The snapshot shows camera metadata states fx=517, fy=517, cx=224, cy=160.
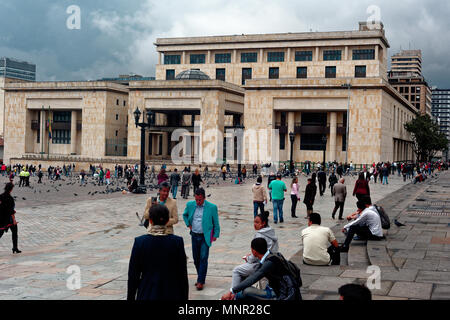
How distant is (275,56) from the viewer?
72562 millimetres

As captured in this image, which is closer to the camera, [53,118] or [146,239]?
[146,239]

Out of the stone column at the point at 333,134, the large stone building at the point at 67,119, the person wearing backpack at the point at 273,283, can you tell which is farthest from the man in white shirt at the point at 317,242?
the large stone building at the point at 67,119

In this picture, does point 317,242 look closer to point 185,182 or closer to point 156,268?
point 156,268

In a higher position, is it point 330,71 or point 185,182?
point 330,71

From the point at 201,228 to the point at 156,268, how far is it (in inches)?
131

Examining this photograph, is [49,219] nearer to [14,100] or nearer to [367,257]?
[367,257]

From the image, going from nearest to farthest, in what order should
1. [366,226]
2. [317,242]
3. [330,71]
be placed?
[317,242] → [366,226] → [330,71]

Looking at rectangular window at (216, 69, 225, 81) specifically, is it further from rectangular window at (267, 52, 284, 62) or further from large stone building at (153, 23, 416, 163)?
rectangular window at (267, 52, 284, 62)

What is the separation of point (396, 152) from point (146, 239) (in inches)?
2915

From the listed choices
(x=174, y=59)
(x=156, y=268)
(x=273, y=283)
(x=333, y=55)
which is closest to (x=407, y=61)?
(x=333, y=55)

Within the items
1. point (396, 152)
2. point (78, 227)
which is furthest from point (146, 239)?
point (396, 152)

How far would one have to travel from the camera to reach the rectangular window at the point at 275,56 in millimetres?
72250
